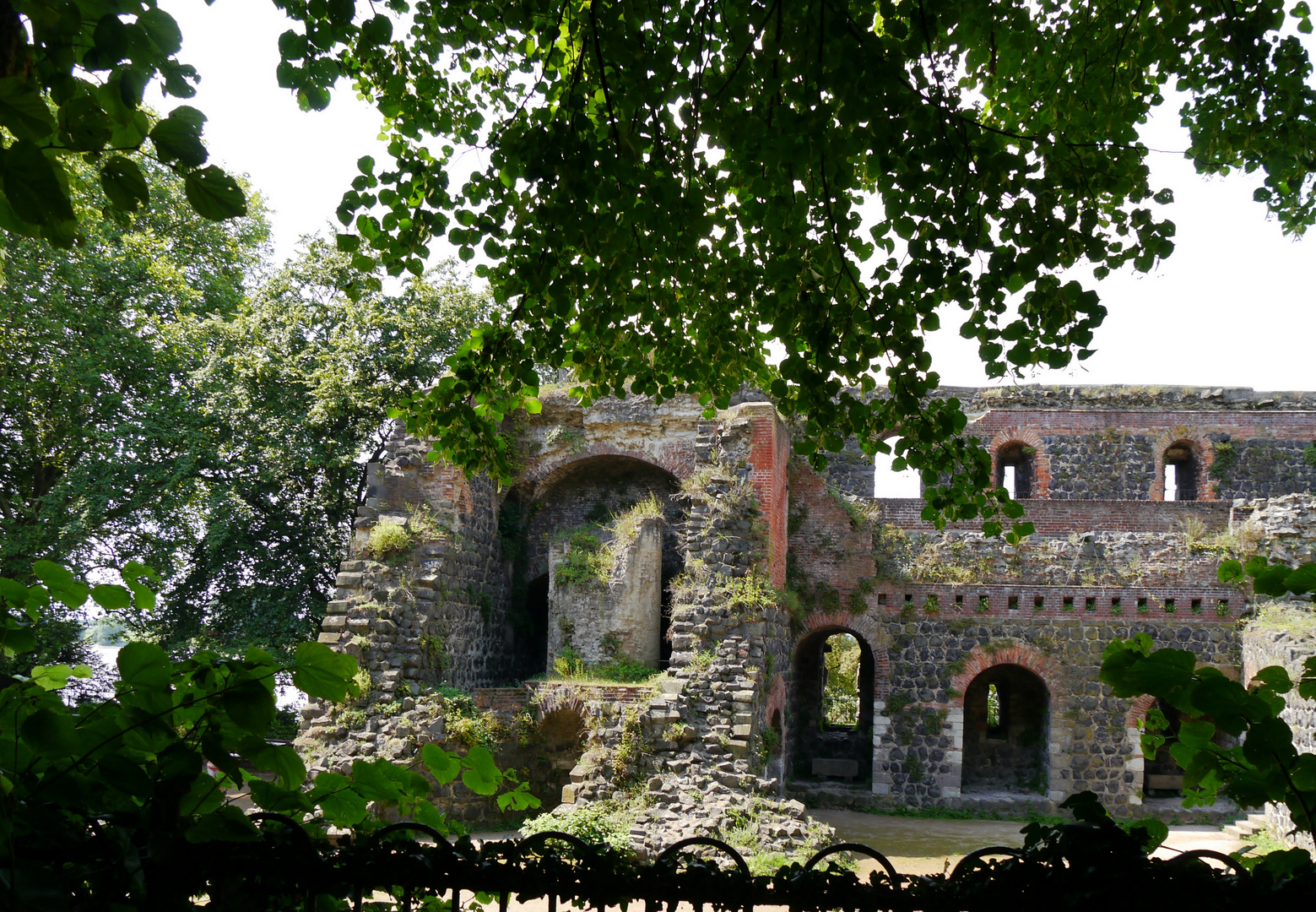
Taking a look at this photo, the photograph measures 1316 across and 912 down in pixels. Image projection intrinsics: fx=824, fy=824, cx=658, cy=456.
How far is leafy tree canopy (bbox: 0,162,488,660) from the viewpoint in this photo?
16.5 metres

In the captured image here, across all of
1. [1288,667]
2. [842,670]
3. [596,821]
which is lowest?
[596,821]

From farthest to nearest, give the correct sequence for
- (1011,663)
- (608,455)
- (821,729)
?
(821,729) < (1011,663) < (608,455)

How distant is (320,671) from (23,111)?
1.13 meters

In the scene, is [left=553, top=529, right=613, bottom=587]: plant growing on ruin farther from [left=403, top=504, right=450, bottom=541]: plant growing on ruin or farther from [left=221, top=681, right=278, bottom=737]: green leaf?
[left=221, top=681, right=278, bottom=737]: green leaf

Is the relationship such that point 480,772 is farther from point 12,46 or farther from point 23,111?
point 12,46

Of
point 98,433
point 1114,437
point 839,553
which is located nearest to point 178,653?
point 98,433

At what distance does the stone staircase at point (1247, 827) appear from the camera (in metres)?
11.7

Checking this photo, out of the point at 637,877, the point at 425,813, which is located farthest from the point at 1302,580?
the point at 425,813

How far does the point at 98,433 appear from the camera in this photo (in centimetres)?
1667

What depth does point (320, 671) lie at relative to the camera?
5.63 ft

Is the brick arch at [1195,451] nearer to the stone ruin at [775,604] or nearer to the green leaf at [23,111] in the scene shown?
the stone ruin at [775,604]

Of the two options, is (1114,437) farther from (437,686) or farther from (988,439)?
(437,686)

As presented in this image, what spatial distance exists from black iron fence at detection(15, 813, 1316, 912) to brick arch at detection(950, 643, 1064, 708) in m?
14.0

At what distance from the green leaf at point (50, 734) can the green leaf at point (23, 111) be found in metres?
1.03
